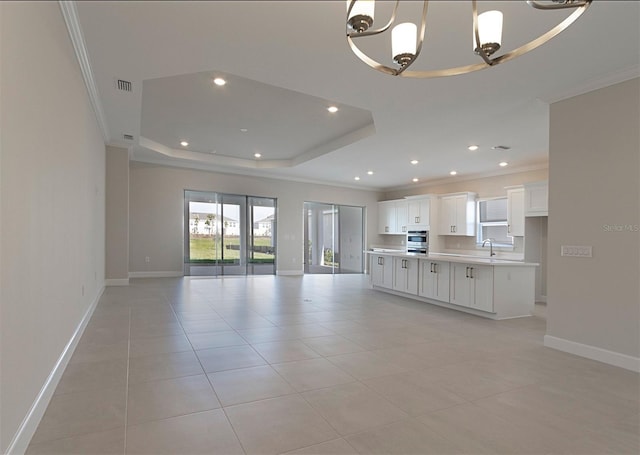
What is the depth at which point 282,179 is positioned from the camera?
10703 millimetres

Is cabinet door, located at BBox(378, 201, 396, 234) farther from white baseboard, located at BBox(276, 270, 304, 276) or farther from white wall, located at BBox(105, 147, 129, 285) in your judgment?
white wall, located at BBox(105, 147, 129, 285)

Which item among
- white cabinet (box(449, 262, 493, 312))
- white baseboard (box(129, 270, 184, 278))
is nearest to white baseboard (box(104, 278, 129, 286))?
white baseboard (box(129, 270, 184, 278))

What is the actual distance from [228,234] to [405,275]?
5332 millimetres

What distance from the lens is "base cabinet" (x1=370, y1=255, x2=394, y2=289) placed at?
24.4 feet

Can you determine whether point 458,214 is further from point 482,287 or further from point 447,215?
point 482,287

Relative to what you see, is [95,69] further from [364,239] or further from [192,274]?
[364,239]

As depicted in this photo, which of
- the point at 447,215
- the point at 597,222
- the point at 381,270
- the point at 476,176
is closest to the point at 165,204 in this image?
the point at 381,270

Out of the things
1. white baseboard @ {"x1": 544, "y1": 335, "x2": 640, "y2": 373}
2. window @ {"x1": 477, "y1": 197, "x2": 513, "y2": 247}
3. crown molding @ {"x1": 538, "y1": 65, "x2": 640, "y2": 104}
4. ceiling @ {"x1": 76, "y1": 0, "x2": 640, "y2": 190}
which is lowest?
white baseboard @ {"x1": 544, "y1": 335, "x2": 640, "y2": 373}

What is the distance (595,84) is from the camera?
3.64m

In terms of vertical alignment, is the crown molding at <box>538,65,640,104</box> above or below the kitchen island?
above

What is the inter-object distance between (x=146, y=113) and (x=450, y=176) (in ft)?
25.7

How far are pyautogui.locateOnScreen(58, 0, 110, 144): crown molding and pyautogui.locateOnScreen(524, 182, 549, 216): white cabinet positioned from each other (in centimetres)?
777

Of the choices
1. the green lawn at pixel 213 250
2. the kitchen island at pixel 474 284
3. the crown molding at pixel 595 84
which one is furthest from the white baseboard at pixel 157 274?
the crown molding at pixel 595 84

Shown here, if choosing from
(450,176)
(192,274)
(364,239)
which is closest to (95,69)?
(192,274)
